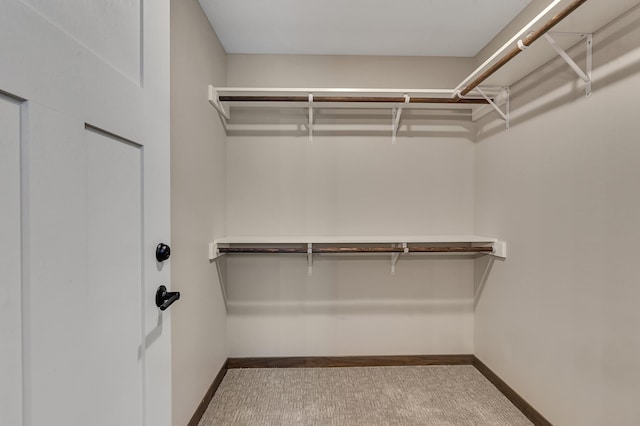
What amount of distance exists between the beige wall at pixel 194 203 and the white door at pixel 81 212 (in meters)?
0.62

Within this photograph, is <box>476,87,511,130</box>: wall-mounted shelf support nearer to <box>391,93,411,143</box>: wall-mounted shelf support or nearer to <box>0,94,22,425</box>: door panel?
<box>391,93,411,143</box>: wall-mounted shelf support

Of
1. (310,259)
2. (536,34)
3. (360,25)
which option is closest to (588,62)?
(536,34)

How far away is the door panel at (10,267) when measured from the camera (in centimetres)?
45

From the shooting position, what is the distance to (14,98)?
1.53ft

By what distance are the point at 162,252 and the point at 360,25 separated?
1.82m

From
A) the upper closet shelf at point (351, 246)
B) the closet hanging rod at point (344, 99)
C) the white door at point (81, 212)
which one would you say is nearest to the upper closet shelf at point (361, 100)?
the closet hanging rod at point (344, 99)

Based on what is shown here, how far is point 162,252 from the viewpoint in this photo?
88cm

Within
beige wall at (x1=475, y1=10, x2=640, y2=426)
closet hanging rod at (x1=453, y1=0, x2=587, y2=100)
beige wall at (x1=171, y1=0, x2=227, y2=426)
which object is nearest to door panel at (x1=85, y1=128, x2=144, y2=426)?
beige wall at (x1=171, y1=0, x2=227, y2=426)

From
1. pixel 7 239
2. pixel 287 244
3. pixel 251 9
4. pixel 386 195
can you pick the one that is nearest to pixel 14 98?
pixel 7 239

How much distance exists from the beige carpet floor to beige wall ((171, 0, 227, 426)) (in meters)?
0.25

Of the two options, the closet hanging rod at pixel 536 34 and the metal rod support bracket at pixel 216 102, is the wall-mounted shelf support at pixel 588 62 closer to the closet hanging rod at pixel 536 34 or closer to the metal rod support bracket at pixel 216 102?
the closet hanging rod at pixel 536 34

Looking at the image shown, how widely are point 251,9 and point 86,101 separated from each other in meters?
1.53

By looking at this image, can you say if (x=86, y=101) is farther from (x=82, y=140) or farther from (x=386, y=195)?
(x=386, y=195)

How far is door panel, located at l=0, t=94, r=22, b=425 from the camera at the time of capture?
0.45 metres
